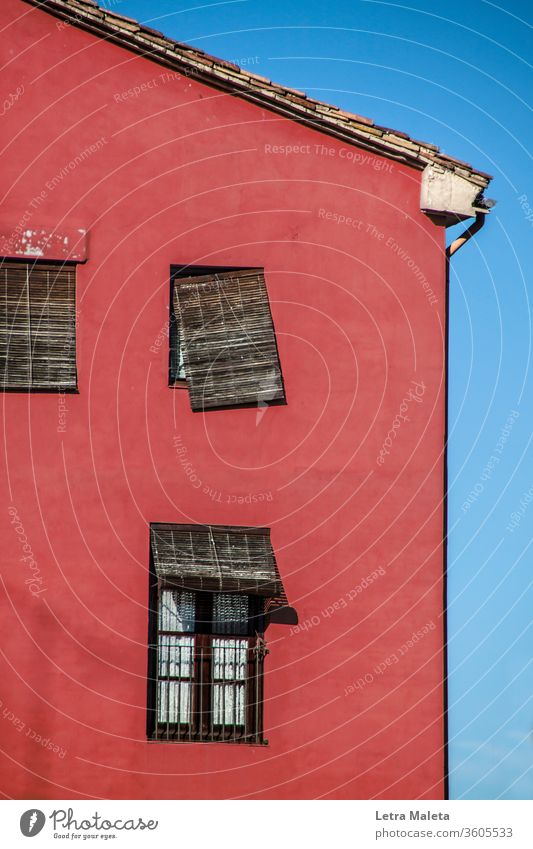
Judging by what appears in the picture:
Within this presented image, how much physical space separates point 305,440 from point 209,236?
2.87m

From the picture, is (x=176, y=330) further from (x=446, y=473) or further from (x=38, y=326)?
(x=446, y=473)

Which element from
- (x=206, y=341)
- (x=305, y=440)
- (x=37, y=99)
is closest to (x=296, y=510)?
(x=305, y=440)

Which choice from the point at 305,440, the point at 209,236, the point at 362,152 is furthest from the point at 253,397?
the point at 362,152

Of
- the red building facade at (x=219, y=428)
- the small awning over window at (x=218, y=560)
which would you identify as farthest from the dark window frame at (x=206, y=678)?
the small awning over window at (x=218, y=560)

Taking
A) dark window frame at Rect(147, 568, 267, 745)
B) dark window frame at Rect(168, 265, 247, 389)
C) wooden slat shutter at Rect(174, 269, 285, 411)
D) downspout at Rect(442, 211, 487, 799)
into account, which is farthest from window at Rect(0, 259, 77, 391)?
downspout at Rect(442, 211, 487, 799)

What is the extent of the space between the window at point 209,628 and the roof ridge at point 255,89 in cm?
527

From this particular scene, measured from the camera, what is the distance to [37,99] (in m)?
19.4

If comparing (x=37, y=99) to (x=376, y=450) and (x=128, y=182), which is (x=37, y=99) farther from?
(x=376, y=450)

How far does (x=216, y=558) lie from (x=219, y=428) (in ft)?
5.40

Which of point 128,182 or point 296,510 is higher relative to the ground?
point 128,182

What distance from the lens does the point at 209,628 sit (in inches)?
739

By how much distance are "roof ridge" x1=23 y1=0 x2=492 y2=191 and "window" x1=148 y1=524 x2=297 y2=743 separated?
17.3 ft
